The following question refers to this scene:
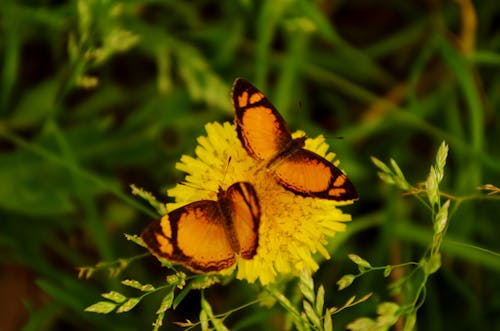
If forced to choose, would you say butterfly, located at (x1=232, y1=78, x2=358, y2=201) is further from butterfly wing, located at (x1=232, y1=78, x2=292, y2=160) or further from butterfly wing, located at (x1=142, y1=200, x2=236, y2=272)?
butterfly wing, located at (x1=142, y1=200, x2=236, y2=272)

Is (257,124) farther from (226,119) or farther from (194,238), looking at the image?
(226,119)

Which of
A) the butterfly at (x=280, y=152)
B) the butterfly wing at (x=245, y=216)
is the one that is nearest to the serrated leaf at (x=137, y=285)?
the butterfly wing at (x=245, y=216)

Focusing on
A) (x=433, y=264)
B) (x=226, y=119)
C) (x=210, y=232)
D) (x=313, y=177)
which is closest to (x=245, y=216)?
(x=210, y=232)

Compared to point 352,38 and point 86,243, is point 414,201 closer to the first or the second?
point 352,38

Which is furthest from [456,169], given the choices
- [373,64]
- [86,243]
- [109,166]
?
[86,243]

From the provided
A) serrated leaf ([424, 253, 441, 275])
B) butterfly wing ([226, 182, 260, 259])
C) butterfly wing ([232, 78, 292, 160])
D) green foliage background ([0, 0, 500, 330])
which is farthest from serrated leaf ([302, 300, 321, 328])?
green foliage background ([0, 0, 500, 330])

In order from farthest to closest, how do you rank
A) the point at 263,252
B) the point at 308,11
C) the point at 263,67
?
the point at 263,67 < the point at 308,11 < the point at 263,252

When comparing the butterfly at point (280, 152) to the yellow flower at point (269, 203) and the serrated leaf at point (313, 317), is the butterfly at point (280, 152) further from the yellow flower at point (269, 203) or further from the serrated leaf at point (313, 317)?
the serrated leaf at point (313, 317)
